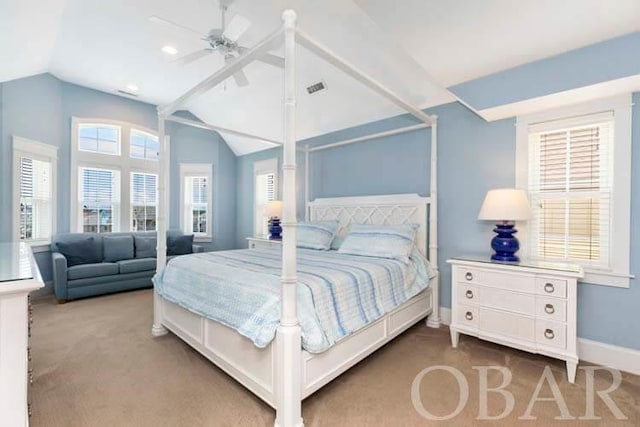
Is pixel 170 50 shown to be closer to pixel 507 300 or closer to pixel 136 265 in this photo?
pixel 136 265

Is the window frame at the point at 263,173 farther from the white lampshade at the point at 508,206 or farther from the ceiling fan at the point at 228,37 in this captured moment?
the white lampshade at the point at 508,206

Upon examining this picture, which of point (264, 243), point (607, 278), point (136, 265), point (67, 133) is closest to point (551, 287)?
point (607, 278)

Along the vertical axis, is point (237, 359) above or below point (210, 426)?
above

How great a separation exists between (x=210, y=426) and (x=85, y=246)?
4022 millimetres

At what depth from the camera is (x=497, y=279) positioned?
102 inches

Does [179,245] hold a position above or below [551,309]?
above

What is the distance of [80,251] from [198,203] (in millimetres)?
2274

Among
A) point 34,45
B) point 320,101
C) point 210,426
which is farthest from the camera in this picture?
point 320,101

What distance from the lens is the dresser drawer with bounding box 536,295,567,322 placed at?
2.29 m

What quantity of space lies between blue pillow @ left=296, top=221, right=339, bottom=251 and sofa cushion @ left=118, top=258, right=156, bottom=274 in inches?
107

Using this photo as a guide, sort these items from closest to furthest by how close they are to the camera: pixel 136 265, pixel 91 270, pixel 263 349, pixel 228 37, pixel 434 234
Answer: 1. pixel 263 349
2. pixel 228 37
3. pixel 434 234
4. pixel 91 270
5. pixel 136 265

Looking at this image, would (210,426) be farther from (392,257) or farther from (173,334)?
(392,257)

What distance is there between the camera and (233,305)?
6.90ft

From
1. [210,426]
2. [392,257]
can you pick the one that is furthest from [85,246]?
[392,257]
